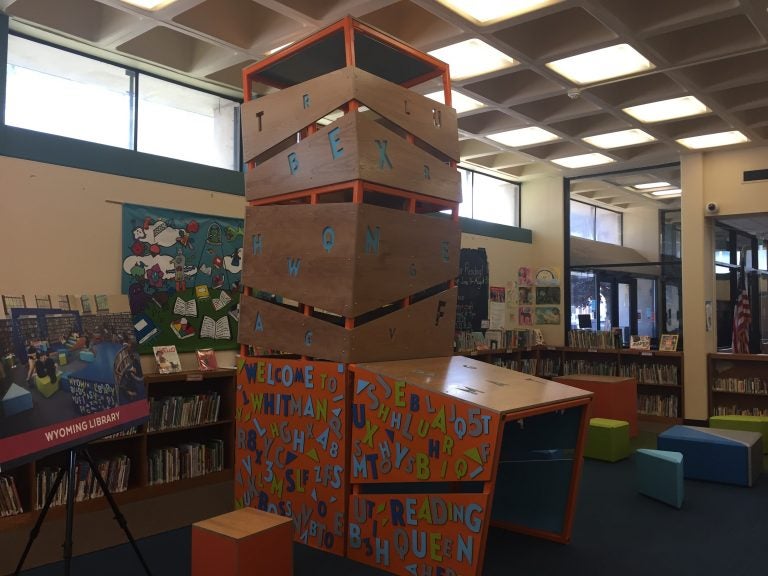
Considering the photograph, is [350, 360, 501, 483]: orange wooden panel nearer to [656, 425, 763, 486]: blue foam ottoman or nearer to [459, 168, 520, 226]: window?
[656, 425, 763, 486]: blue foam ottoman

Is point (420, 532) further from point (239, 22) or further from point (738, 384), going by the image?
point (738, 384)

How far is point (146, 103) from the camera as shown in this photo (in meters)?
5.85

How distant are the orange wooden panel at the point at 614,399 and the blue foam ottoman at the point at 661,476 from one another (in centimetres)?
207

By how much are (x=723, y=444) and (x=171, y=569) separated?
5002mm

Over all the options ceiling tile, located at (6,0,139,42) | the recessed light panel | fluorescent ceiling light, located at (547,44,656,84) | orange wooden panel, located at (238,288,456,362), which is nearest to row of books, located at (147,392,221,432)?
orange wooden panel, located at (238,288,456,362)

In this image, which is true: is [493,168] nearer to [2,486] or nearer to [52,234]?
[52,234]

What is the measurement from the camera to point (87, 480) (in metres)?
4.76

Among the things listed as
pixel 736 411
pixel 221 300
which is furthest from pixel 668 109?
pixel 221 300

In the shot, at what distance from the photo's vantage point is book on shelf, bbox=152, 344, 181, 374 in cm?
543

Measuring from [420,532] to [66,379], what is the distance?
2.07 meters

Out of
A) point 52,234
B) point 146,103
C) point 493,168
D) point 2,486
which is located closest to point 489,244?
point 493,168

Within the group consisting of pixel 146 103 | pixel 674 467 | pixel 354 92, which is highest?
pixel 146 103

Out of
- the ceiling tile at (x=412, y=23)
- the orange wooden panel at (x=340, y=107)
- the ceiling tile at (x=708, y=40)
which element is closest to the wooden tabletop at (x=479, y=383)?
the orange wooden panel at (x=340, y=107)

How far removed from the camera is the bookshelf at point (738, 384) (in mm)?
8352
